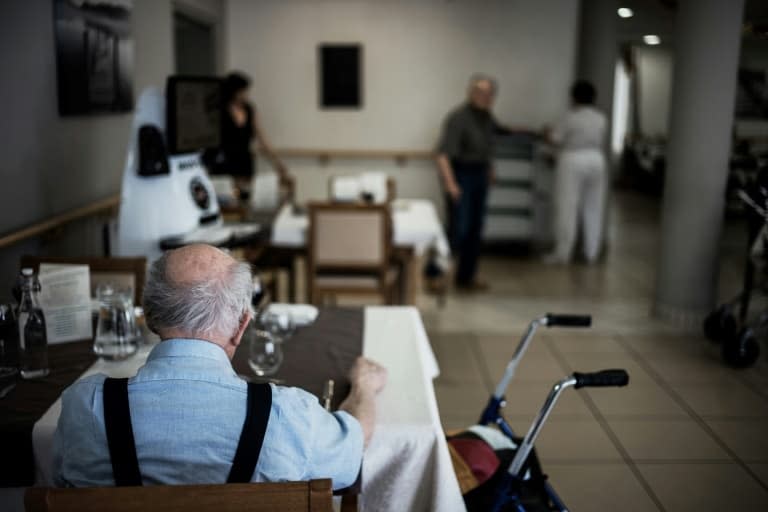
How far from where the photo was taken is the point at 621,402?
4258mm

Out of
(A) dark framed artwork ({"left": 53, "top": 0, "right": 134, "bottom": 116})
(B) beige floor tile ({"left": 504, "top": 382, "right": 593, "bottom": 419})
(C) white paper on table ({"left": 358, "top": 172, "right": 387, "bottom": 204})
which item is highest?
(A) dark framed artwork ({"left": 53, "top": 0, "right": 134, "bottom": 116})

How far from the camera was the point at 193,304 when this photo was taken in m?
1.60

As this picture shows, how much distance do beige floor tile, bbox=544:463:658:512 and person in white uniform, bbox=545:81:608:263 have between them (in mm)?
4636

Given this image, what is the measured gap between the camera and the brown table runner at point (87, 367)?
1941 mm

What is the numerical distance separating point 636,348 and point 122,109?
3.57m

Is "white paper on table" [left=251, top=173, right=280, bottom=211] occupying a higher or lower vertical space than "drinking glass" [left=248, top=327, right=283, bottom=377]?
higher

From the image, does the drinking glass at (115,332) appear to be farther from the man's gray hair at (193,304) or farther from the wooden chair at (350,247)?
the wooden chair at (350,247)

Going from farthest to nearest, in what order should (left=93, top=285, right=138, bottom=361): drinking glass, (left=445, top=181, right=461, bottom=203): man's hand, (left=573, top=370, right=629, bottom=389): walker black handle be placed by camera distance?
(left=445, top=181, right=461, bottom=203): man's hand < (left=93, top=285, right=138, bottom=361): drinking glass < (left=573, top=370, right=629, bottom=389): walker black handle

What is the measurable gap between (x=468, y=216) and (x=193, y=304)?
5.39 meters

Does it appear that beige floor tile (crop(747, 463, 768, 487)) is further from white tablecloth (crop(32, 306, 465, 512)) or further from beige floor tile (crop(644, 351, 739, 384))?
white tablecloth (crop(32, 306, 465, 512))

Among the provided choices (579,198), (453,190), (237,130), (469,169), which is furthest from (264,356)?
(579,198)

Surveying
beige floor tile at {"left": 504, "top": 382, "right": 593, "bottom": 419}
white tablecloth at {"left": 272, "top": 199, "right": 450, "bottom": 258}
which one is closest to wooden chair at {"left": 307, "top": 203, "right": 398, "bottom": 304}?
white tablecloth at {"left": 272, "top": 199, "right": 450, "bottom": 258}

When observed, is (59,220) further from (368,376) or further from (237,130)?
(237,130)

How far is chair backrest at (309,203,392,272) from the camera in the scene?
191 inches
